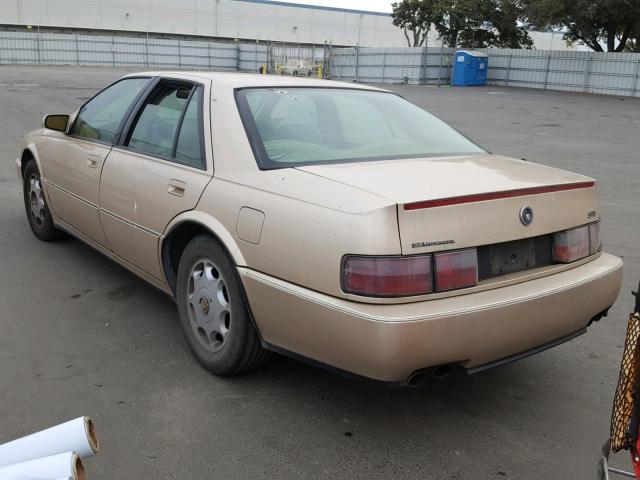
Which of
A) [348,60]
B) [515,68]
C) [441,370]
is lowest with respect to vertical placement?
[441,370]

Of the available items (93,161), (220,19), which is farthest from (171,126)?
(220,19)

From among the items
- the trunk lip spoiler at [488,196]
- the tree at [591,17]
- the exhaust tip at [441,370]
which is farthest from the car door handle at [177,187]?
the tree at [591,17]

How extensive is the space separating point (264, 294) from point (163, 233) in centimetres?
97

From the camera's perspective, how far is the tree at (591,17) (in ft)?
103

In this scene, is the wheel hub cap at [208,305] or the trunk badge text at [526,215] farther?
the wheel hub cap at [208,305]

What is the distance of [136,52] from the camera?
44.8 m

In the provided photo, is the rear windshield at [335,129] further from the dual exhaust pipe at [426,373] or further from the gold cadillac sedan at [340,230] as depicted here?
the dual exhaust pipe at [426,373]

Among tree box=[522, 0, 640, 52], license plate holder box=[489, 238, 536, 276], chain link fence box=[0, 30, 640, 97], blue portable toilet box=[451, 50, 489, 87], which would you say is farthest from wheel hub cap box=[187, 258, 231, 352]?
tree box=[522, 0, 640, 52]

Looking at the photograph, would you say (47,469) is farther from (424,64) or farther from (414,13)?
(414,13)

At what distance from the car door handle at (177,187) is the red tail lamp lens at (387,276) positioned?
1.29 m

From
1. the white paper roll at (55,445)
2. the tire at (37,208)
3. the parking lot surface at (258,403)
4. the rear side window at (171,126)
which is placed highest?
the rear side window at (171,126)

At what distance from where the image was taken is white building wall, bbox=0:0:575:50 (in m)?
53.4

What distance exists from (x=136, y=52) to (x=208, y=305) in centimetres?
4528

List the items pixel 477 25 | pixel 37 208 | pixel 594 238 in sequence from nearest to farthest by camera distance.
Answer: pixel 594 238 < pixel 37 208 < pixel 477 25
